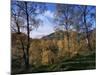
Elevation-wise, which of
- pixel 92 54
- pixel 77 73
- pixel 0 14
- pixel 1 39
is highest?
pixel 0 14

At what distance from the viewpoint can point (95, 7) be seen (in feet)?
8.89

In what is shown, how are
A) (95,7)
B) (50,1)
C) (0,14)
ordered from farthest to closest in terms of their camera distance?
1. (95,7)
2. (50,1)
3. (0,14)

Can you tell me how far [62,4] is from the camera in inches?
101

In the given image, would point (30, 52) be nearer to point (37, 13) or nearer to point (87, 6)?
point (37, 13)

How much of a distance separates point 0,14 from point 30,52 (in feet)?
1.87

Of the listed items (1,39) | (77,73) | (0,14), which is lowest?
(77,73)

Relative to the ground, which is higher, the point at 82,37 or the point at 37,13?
the point at 37,13

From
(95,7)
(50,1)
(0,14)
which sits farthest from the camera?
(95,7)

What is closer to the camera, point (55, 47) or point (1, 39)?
point (1, 39)

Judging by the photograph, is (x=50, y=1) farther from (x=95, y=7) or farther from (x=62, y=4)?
(x=95, y=7)
